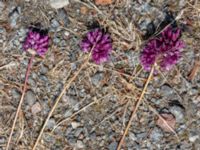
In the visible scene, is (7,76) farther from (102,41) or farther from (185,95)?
(185,95)

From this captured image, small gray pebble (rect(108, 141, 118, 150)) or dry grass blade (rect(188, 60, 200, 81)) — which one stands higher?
dry grass blade (rect(188, 60, 200, 81))

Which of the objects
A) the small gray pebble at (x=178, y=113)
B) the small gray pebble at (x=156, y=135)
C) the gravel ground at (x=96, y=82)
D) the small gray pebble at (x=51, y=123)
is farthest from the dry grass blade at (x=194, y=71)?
the small gray pebble at (x=51, y=123)

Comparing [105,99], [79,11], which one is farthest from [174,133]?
[79,11]

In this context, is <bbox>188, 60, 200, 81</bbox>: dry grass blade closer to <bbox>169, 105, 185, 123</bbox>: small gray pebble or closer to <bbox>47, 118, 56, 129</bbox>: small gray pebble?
<bbox>169, 105, 185, 123</bbox>: small gray pebble

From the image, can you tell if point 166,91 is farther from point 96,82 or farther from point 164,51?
point 96,82

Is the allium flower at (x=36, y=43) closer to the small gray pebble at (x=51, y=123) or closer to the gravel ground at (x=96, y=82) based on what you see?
the gravel ground at (x=96, y=82)

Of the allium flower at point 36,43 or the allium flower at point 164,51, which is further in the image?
the allium flower at point 36,43

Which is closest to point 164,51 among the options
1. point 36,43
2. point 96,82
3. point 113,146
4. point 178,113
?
point 178,113

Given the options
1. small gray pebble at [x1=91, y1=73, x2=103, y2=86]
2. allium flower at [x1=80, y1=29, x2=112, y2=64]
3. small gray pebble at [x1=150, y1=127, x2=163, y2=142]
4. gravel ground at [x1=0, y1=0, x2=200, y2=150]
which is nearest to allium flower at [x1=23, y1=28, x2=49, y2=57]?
gravel ground at [x1=0, y1=0, x2=200, y2=150]
